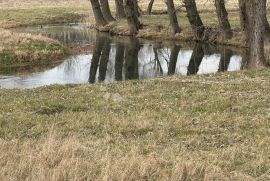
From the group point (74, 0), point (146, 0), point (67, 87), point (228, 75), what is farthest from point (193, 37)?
point (74, 0)

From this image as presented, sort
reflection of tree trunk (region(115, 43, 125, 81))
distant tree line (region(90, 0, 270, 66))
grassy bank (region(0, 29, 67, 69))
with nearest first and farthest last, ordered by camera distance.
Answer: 1. distant tree line (region(90, 0, 270, 66))
2. reflection of tree trunk (region(115, 43, 125, 81))
3. grassy bank (region(0, 29, 67, 69))

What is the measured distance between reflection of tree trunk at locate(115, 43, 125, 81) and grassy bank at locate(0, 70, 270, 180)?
916 cm

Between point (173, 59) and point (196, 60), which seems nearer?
point (196, 60)

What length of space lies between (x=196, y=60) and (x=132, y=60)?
4.20 metres

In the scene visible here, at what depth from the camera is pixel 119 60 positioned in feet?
107

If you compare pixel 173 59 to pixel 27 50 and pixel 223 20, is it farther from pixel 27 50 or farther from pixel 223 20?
pixel 27 50

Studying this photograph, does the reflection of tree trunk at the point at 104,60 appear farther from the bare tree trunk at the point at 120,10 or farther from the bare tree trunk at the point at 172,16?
the bare tree trunk at the point at 120,10

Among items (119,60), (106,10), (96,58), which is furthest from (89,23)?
(119,60)

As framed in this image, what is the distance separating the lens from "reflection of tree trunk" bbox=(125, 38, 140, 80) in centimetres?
2780

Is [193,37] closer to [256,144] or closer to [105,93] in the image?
[105,93]

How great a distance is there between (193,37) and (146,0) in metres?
49.5

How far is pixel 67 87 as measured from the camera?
18406mm

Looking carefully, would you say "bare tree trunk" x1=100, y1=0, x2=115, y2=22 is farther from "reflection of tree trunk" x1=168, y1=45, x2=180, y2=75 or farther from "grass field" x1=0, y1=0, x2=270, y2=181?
"grass field" x1=0, y1=0, x2=270, y2=181

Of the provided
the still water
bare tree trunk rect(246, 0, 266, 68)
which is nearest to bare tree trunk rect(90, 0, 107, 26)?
the still water
